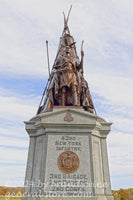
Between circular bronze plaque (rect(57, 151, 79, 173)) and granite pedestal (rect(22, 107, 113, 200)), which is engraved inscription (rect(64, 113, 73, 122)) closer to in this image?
granite pedestal (rect(22, 107, 113, 200))

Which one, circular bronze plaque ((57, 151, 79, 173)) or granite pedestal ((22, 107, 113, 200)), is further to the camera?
circular bronze plaque ((57, 151, 79, 173))

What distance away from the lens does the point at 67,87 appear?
10.7 m

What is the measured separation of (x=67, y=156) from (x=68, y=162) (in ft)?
0.87

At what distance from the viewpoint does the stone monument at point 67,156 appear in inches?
284

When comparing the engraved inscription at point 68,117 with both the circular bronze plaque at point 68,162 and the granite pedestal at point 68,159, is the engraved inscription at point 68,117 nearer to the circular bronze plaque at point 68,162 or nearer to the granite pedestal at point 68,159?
the granite pedestal at point 68,159

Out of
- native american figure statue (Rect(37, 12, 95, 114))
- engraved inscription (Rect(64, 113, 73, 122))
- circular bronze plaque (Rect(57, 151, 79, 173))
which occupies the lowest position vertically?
circular bronze plaque (Rect(57, 151, 79, 173))

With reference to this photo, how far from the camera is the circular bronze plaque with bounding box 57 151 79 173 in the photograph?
7555mm

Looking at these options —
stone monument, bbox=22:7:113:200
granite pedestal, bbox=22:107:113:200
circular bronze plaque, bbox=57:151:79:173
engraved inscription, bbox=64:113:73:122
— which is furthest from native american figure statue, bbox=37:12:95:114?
circular bronze plaque, bbox=57:151:79:173

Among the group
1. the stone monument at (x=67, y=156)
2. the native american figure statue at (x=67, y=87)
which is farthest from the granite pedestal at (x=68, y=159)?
the native american figure statue at (x=67, y=87)

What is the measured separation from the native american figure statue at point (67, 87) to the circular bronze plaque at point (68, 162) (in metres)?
3.09

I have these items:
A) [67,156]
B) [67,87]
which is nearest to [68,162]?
[67,156]

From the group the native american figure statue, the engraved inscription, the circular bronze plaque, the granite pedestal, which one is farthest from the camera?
the native american figure statue

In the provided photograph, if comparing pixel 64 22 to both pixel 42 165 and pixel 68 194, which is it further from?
pixel 68 194

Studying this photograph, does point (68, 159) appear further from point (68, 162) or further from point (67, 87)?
point (67, 87)
